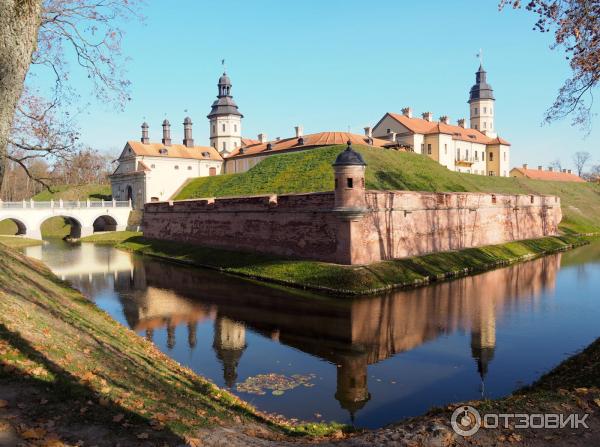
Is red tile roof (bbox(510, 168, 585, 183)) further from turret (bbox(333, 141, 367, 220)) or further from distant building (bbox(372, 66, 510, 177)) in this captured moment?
turret (bbox(333, 141, 367, 220))

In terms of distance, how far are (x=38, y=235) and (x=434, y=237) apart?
39.8 metres

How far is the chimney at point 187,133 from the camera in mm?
62844

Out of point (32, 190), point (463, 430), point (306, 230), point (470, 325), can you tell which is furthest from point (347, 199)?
point (32, 190)

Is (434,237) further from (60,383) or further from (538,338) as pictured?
(60,383)

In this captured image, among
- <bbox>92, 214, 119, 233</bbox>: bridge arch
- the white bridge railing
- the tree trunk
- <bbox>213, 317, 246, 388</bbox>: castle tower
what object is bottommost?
<bbox>213, 317, 246, 388</bbox>: castle tower

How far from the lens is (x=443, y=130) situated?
190 feet

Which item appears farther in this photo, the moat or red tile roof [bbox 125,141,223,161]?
red tile roof [bbox 125,141,223,161]

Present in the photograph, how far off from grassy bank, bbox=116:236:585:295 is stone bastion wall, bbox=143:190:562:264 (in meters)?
0.73

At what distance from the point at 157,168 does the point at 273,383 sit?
48222 mm

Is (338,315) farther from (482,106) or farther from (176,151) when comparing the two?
(482,106)

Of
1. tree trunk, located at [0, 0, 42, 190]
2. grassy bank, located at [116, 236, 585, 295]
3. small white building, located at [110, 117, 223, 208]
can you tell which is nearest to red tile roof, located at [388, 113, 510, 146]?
small white building, located at [110, 117, 223, 208]

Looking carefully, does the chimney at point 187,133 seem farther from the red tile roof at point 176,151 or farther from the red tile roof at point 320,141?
the red tile roof at point 320,141

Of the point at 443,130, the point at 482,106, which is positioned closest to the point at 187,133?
the point at 443,130

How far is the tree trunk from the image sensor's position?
5285mm
